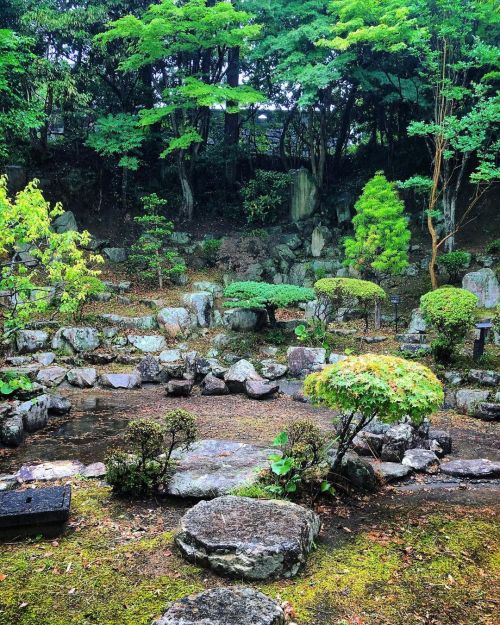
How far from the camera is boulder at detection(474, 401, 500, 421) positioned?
785cm

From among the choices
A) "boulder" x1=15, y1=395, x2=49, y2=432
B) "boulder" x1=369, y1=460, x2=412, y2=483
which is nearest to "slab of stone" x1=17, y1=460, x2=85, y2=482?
"boulder" x1=15, y1=395, x2=49, y2=432

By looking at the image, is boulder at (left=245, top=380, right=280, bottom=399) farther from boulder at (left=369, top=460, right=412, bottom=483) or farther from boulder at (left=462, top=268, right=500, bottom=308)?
boulder at (left=462, top=268, right=500, bottom=308)

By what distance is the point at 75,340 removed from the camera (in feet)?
37.6

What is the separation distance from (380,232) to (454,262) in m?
2.48

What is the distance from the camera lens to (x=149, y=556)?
3398mm

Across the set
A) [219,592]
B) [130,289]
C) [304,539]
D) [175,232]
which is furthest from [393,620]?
[175,232]

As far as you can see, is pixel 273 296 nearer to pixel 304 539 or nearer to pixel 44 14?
pixel 304 539

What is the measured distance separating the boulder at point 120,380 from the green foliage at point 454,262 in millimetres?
9338

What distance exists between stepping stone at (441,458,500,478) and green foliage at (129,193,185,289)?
10.4 metres

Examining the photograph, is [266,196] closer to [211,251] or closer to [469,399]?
[211,251]

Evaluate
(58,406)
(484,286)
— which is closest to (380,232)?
(484,286)

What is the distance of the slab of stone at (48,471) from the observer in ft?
16.5

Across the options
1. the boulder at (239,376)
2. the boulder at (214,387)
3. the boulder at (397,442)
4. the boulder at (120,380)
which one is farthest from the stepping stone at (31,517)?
the boulder at (120,380)

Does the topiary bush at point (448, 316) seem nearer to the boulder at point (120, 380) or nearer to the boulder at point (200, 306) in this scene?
the boulder at point (200, 306)
